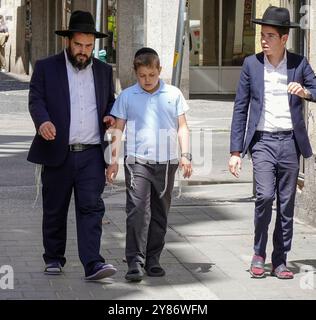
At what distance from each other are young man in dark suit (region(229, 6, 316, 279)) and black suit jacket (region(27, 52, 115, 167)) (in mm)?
1063

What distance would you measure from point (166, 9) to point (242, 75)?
736 inches

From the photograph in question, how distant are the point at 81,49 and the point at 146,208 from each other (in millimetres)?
1304

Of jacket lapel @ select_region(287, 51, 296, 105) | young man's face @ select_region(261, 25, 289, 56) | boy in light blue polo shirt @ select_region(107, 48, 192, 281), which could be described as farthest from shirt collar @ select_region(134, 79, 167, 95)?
jacket lapel @ select_region(287, 51, 296, 105)

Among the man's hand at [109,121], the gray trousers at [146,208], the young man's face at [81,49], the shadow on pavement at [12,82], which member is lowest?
the shadow on pavement at [12,82]

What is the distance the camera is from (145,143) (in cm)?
769

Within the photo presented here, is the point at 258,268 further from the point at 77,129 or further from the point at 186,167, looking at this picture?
the point at 77,129

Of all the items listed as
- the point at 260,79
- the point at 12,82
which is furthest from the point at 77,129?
the point at 12,82

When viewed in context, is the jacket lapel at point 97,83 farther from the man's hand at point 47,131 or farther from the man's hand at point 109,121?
the man's hand at point 47,131

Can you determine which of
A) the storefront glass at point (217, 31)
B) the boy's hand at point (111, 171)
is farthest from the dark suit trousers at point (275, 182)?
the storefront glass at point (217, 31)

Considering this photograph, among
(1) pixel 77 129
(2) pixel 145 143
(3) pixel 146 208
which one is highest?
(1) pixel 77 129

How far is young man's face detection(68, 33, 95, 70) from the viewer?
25.2 feet

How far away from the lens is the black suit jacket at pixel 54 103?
7648 millimetres
